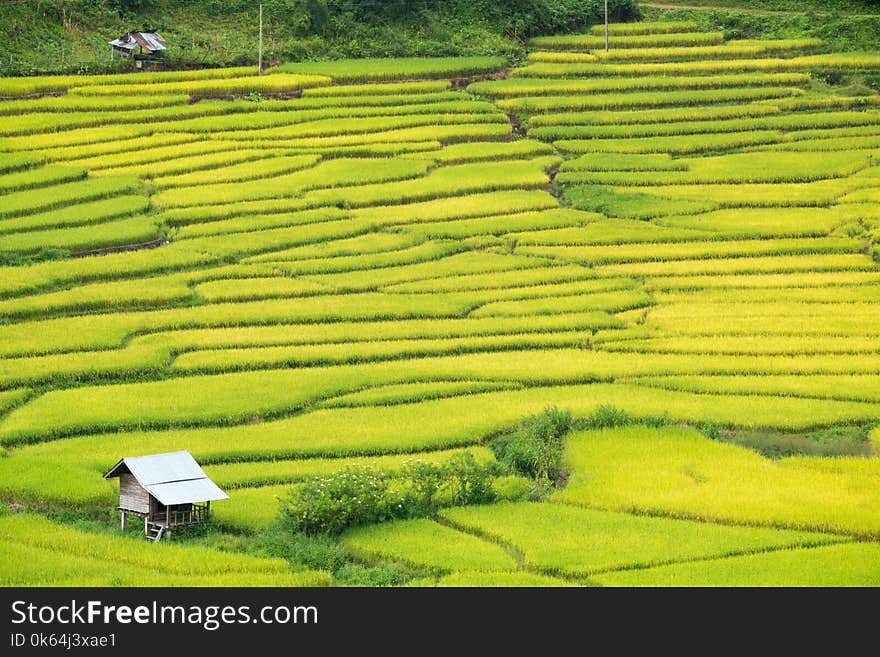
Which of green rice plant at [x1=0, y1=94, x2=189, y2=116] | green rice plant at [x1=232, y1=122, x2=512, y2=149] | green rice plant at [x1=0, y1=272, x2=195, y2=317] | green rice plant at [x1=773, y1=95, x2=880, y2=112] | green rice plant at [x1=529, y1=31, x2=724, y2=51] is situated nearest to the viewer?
green rice plant at [x1=0, y1=272, x2=195, y2=317]

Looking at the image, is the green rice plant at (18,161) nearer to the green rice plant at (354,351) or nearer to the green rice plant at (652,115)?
the green rice plant at (354,351)

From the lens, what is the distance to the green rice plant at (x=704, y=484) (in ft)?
68.5

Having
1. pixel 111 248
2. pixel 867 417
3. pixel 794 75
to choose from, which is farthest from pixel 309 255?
pixel 794 75

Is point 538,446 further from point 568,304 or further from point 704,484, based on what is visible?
point 568,304

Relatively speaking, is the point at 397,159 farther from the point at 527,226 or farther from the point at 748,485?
the point at 748,485

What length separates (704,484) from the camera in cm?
2220

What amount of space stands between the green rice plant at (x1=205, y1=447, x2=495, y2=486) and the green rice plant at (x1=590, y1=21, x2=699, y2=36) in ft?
117

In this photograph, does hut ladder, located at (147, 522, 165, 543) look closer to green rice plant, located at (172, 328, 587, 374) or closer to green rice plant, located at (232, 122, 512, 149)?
green rice plant, located at (172, 328, 587, 374)

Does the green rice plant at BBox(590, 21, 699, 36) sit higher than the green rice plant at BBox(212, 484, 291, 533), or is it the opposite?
the green rice plant at BBox(590, 21, 699, 36)

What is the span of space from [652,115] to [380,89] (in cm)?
916

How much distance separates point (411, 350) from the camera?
29812 mm

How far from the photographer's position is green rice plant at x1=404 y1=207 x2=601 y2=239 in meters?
38.6

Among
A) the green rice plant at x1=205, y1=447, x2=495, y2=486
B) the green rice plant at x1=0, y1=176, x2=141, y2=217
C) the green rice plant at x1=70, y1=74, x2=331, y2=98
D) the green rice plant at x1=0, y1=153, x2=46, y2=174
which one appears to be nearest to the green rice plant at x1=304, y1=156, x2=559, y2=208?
the green rice plant at x1=0, y1=176, x2=141, y2=217

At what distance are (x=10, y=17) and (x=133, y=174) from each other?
11196 mm
